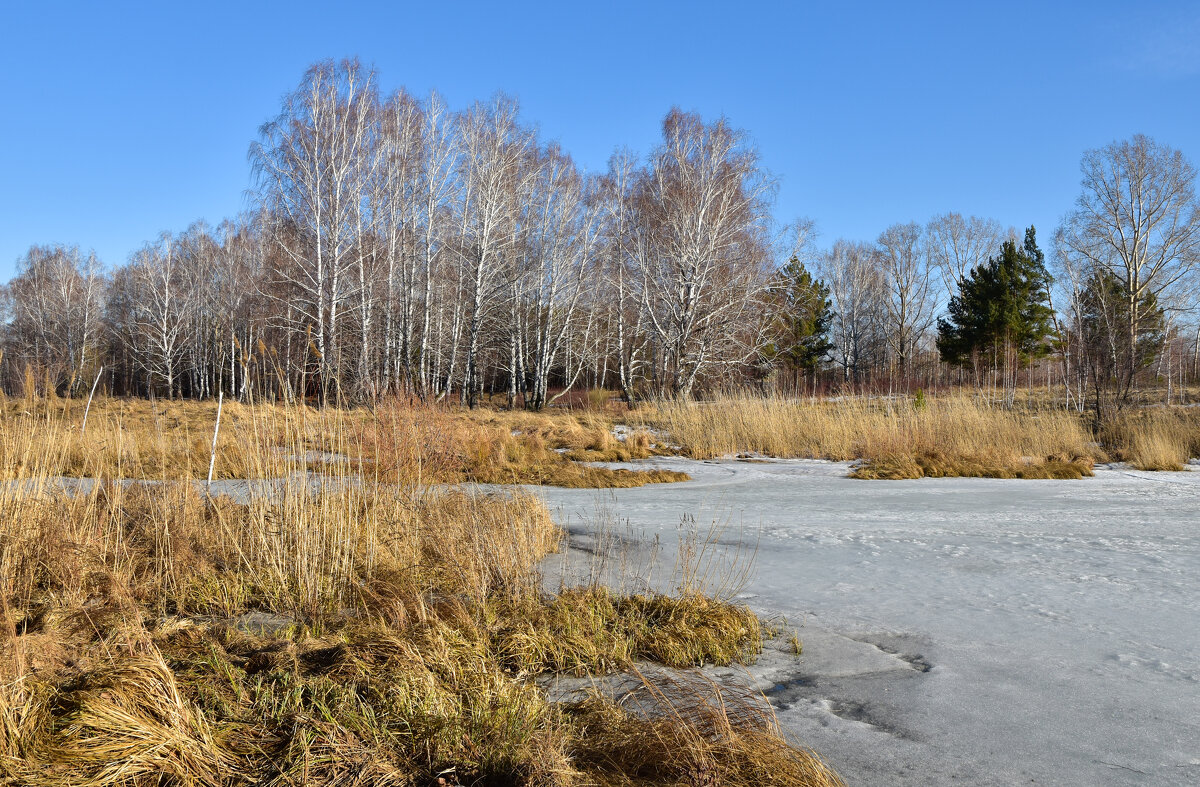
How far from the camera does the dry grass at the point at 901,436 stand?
10867 mm

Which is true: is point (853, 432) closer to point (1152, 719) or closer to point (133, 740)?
point (1152, 719)

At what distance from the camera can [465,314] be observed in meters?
24.6

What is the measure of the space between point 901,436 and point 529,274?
1363 cm

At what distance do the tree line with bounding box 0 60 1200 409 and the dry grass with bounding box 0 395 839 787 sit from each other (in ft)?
20.3

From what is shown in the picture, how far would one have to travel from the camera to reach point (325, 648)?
2.97m

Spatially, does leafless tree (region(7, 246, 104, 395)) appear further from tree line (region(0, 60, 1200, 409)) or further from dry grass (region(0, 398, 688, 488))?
dry grass (region(0, 398, 688, 488))

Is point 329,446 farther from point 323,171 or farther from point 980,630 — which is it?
point 323,171

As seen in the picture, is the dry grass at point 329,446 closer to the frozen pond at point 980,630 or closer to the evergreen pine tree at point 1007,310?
the frozen pond at point 980,630

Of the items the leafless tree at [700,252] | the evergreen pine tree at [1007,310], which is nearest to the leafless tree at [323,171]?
the leafless tree at [700,252]

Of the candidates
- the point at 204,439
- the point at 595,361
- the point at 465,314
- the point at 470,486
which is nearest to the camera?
the point at 470,486

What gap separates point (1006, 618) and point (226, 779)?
347 cm

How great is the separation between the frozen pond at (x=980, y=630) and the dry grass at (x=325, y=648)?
0.42 metres

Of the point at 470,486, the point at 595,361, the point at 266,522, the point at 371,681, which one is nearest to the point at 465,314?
the point at 595,361

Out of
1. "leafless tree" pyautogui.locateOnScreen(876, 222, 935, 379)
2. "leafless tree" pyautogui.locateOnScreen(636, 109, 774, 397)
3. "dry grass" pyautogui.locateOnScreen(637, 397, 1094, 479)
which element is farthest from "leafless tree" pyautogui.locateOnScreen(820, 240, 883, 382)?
"dry grass" pyautogui.locateOnScreen(637, 397, 1094, 479)
